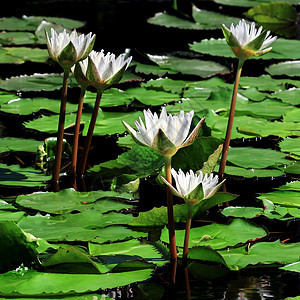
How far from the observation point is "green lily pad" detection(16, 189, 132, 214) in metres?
1.33

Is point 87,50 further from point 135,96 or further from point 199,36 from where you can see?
point 199,36

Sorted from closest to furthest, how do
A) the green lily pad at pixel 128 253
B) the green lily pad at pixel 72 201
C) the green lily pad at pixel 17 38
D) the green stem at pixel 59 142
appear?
the green lily pad at pixel 128 253 < the green lily pad at pixel 72 201 < the green stem at pixel 59 142 < the green lily pad at pixel 17 38

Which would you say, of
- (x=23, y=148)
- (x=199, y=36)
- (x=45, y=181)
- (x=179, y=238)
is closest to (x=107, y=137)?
(x=23, y=148)

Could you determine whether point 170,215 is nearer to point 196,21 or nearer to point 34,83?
point 34,83

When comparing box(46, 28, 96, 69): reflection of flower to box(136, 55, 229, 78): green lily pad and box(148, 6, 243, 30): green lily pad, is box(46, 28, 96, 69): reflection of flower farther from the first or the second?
box(148, 6, 243, 30): green lily pad

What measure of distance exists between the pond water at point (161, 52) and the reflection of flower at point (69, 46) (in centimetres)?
36

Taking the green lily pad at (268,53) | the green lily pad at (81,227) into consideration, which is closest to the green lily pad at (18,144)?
the green lily pad at (81,227)

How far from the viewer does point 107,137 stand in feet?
6.50

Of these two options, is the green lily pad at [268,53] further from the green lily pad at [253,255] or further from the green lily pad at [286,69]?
the green lily pad at [253,255]

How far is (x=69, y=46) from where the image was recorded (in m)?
1.36

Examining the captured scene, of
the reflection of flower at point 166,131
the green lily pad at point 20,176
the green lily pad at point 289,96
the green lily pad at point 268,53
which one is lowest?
the green lily pad at point 20,176

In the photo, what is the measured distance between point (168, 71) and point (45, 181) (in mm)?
1410

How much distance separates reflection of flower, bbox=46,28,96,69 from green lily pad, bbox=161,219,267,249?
0.48 meters

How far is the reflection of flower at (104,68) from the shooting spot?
1395mm
